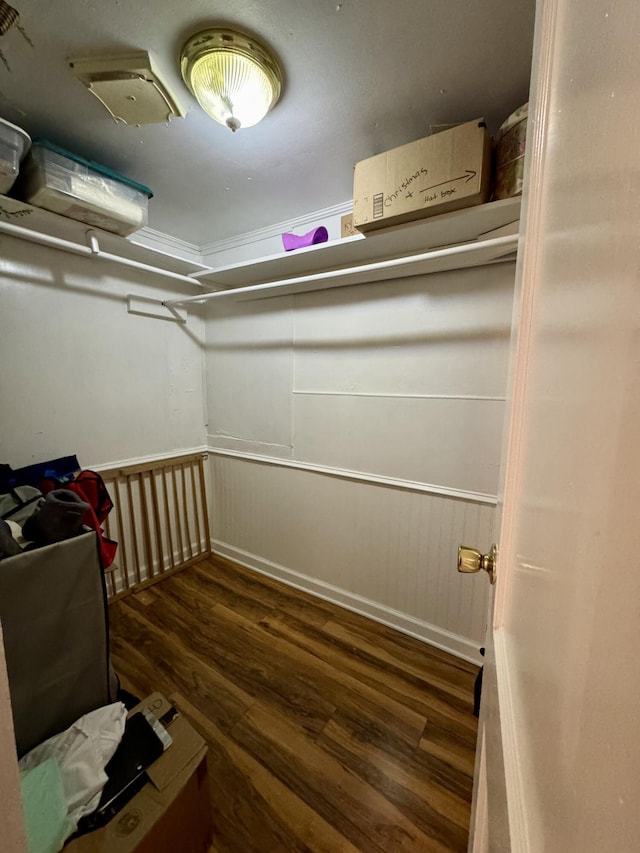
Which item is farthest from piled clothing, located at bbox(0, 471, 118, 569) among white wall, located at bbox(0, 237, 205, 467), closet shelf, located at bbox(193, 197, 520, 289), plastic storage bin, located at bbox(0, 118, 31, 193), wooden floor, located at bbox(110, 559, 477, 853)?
closet shelf, located at bbox(193, 197, 520, 289)

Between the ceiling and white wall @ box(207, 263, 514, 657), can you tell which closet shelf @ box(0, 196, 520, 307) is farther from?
the ceiling

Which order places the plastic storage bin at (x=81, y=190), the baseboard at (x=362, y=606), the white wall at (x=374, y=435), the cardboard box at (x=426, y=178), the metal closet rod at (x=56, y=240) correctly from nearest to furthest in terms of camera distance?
the cardboard box at (x=426, y=178) → the plastic storage bin at (x=81, y=190) → the metal closet rod at (x=56, y=240) → the white wall at (x=374, y=435) → the baseboard at (x=362, y=606)

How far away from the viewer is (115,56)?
103 cm

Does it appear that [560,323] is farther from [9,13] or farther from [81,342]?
[81,342]

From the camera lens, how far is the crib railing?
2174mm

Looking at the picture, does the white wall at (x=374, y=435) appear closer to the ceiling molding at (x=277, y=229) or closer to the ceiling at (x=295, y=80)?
the ceiling molding at (x=277, y=229)

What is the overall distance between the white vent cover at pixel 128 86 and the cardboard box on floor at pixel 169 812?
6.85 ft

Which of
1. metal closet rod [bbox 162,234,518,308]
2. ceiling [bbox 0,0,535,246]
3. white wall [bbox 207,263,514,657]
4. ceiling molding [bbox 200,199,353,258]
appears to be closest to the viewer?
ceiling [bbox 0,0,535,246]

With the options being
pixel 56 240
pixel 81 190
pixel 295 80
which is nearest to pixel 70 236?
pixel 56 240

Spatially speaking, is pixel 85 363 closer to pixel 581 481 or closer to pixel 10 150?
pixel 10 150

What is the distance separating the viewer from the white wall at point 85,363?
5.55ft

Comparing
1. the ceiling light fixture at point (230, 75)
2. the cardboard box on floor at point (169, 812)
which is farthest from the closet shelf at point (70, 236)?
the cardboard box on floor at point (169, 812)

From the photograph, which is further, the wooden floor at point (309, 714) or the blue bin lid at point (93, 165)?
the blue bin lid at point (93, 165)

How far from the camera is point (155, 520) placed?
236cm
